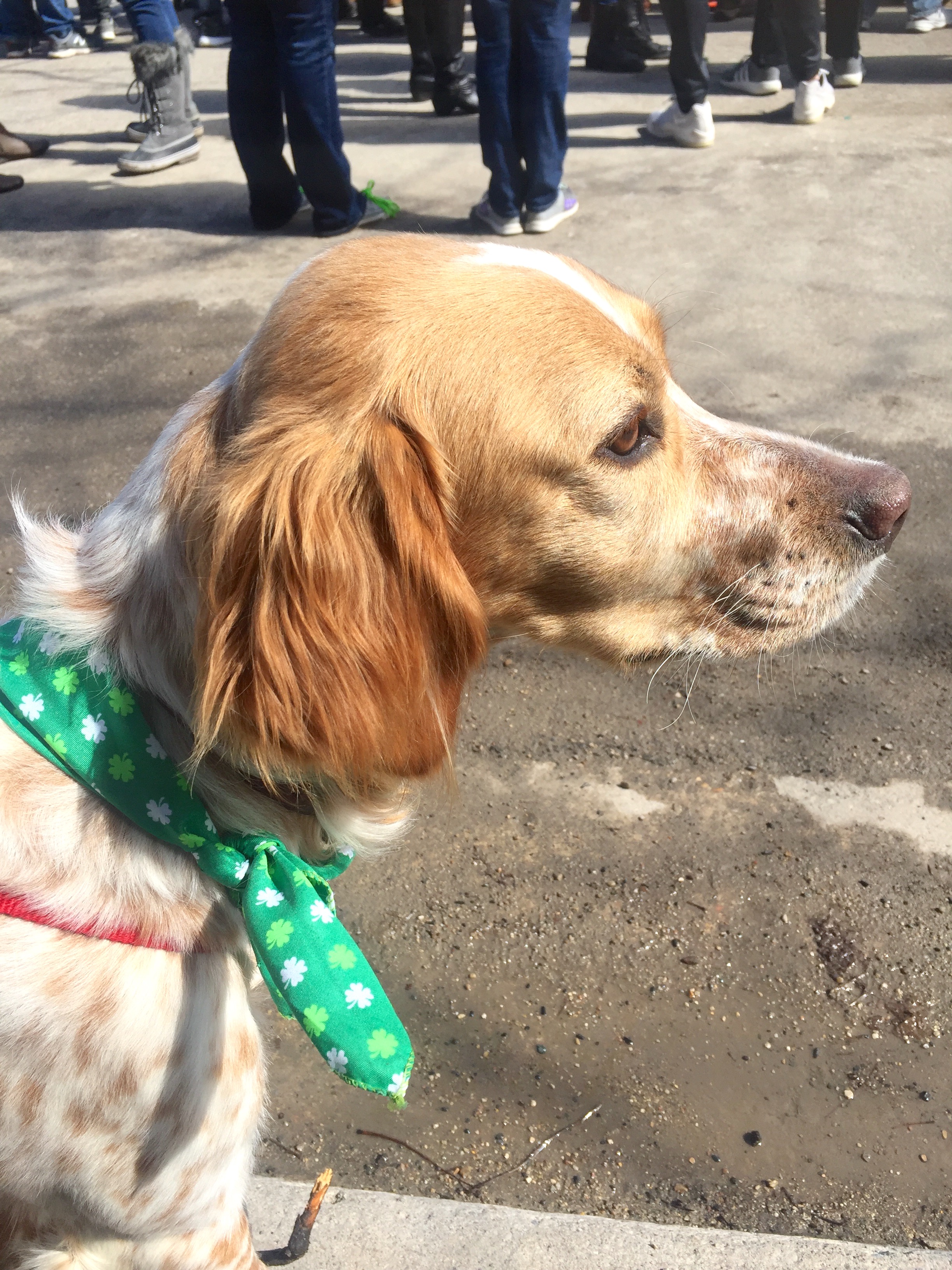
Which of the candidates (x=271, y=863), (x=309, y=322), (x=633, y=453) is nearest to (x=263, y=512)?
(x=309, y=322)

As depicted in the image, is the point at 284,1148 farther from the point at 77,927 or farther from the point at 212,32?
the point at 212,32

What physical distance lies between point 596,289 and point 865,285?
390 centimetres

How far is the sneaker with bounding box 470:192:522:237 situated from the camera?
19.5ft

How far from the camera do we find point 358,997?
1577 mm

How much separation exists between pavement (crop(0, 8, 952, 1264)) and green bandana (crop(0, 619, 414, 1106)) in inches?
15.2

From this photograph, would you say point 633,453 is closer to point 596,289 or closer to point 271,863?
point 596,289

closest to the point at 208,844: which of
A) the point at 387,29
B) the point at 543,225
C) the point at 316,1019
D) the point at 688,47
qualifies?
the point at 316,1019

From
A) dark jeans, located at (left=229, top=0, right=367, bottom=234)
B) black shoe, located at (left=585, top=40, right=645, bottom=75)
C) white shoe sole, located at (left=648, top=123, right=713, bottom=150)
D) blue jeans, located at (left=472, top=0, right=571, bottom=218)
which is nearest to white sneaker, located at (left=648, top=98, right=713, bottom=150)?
white shoe sole, located at (left=648, top=123, right=713, bottom=150)

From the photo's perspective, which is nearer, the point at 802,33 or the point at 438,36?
the point at 802,33

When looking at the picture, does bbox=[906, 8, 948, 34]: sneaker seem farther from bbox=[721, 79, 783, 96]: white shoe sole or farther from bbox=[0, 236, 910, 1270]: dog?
bbox=[0, 236, 910, 1270]: dog

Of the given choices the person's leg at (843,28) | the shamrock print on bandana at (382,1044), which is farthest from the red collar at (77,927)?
the person's leg at (843,28)

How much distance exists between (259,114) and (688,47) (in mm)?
2771

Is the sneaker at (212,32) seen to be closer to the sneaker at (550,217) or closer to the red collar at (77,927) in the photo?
the sneaker at (550,217)

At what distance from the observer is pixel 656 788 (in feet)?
9.71
